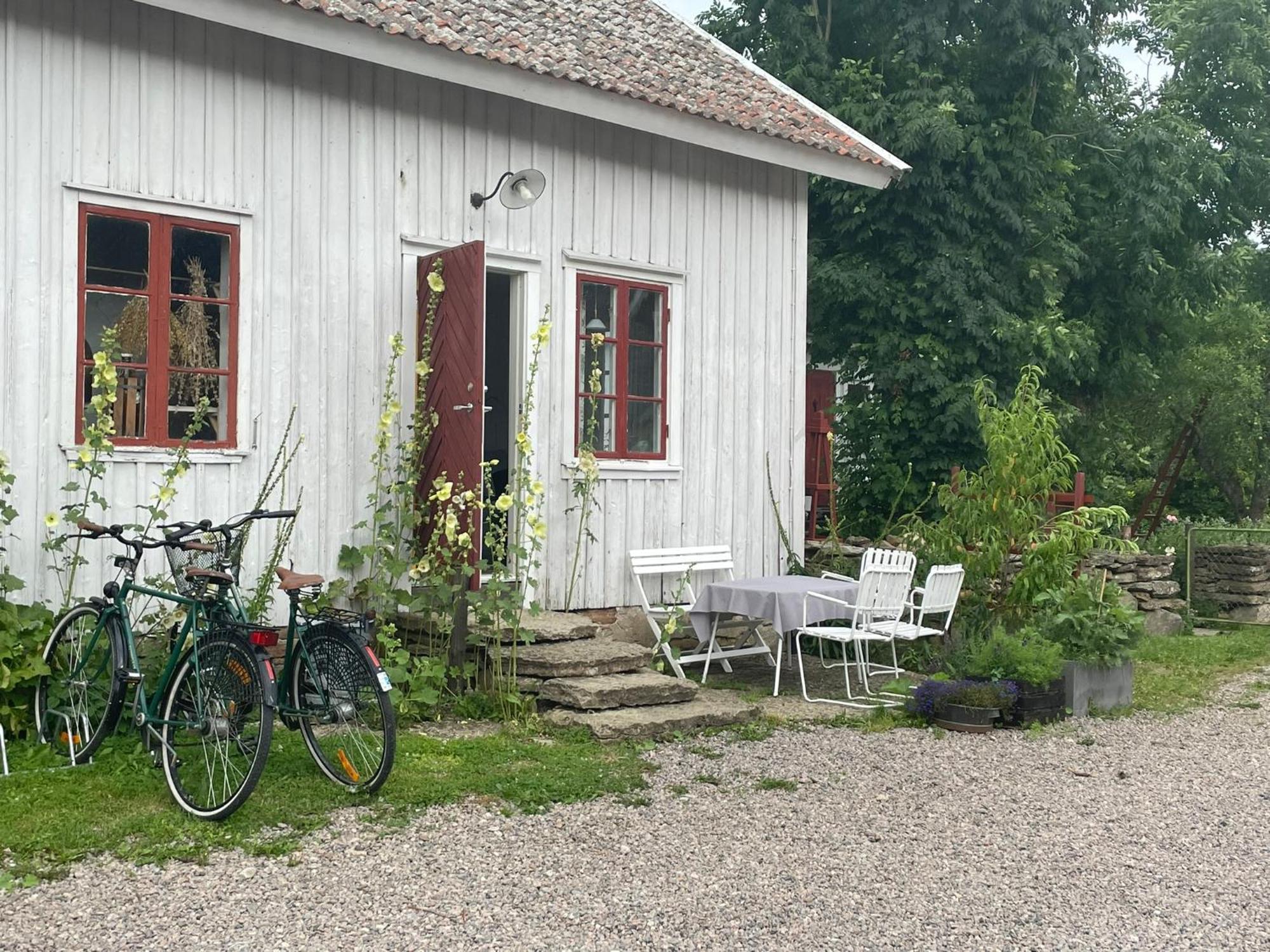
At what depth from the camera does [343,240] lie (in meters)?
8.29

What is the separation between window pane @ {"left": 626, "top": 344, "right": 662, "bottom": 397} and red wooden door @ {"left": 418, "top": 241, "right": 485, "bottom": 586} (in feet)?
6.00

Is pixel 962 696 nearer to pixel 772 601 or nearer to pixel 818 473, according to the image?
pixel 772 601

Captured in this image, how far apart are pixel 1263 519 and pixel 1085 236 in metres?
6.67

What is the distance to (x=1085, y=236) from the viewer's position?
17016mm

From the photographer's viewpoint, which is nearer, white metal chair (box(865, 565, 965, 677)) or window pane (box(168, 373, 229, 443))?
window pane (box(168, 373, 229, 443))

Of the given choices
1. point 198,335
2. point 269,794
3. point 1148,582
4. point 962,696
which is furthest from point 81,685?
point 1148,582

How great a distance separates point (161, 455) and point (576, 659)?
254 cm

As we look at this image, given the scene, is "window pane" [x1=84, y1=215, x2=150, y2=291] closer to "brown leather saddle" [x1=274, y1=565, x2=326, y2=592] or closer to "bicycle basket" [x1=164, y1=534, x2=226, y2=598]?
"bicycle basket" [x1=164, y1=534, x2=226, y2=598]

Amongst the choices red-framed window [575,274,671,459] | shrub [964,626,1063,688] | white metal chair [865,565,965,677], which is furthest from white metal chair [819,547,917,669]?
red-framed window [575,274,671,459]

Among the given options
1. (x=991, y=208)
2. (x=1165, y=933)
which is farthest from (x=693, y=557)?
(x=991, y=208)

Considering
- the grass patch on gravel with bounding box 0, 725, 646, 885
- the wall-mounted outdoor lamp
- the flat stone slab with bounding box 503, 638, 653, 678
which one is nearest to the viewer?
the grass patch on gravel with bounding box 0, 725, 646, 885

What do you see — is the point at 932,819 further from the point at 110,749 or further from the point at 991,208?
the point at 991,208

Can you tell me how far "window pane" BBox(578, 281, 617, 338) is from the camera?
966 cm

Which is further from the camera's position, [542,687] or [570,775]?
[542,687]
